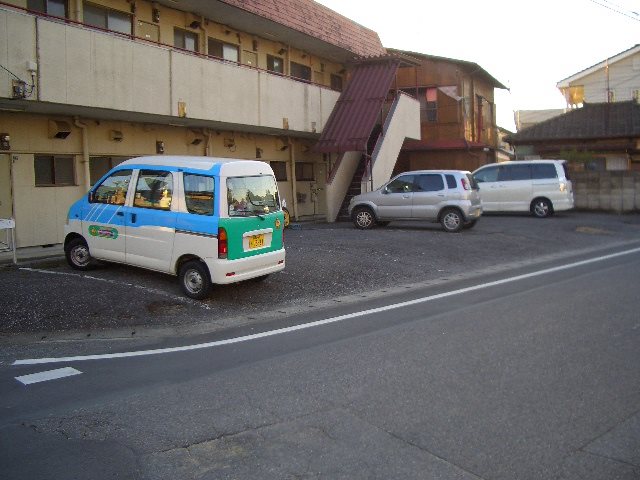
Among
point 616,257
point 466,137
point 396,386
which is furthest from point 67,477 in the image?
point 466,137

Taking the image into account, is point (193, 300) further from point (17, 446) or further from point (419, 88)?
point (419, 88)

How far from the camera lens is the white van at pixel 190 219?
8617mm

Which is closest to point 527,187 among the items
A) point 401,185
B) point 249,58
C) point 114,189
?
point 401,185

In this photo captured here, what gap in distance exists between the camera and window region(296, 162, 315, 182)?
21891mm

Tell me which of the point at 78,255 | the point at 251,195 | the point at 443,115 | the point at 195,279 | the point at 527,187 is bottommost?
the point at 195,279

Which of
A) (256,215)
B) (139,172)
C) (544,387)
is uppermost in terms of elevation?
(139,172)

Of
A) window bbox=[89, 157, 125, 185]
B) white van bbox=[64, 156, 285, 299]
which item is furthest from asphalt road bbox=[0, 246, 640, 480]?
window bbox=[89, 157, 125, 185]

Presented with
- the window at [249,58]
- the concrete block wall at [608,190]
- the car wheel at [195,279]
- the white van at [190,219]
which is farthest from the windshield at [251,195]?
the concrete block wall at [608,190]

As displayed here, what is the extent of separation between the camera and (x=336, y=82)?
78.3 ft

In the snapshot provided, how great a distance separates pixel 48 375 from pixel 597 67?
38323 mm

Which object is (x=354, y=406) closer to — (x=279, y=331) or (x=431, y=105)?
(x=279, y=331)

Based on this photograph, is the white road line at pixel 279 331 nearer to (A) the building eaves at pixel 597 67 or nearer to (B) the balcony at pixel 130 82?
(B) the balcony at pixel 130 82

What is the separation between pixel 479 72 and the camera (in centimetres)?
2886

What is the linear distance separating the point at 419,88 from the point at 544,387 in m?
24.3
